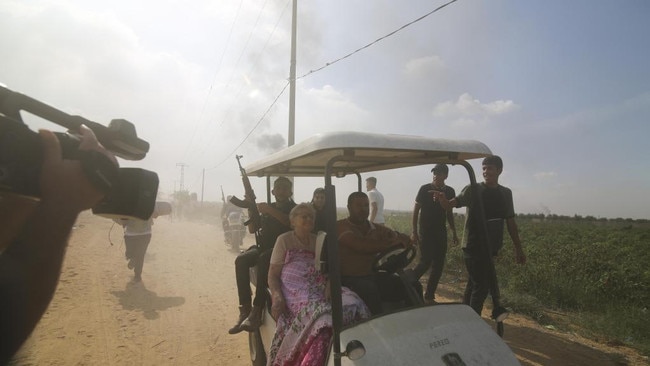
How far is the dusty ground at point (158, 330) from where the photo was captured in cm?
397

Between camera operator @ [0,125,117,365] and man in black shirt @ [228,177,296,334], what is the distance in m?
2.74

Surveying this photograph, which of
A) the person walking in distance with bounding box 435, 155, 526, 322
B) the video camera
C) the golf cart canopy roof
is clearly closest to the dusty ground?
the person walking in distance with bounding box 435, 155, 526, 322

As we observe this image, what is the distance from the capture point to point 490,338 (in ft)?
7.00

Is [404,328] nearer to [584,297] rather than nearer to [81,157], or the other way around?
[81,157]

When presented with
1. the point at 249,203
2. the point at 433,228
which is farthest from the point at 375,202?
the point at 249,203

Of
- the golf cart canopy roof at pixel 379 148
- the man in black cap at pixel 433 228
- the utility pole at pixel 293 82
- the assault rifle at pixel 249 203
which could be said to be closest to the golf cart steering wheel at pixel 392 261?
the golf cart canopy roof at pixel 379 148

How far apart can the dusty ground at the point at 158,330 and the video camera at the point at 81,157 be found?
3208 mm

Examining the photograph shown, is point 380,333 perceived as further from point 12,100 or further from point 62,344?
point 62,344

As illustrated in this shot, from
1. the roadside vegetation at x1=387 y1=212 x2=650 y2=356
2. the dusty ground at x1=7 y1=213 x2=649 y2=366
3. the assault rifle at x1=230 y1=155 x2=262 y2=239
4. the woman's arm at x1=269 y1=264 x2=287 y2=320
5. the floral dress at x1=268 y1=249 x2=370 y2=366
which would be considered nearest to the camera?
the floral dress at x1=268 y1=249 x2=370 y2=366

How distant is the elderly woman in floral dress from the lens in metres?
2.24

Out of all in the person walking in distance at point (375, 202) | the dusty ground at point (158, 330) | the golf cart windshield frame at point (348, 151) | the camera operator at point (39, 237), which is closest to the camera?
the camera operator at point (39, 237)

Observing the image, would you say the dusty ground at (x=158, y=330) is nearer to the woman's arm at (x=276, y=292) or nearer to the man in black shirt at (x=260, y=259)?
the man in black shirt at (x=260, y=259)

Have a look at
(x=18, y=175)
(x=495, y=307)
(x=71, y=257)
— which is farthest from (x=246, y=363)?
(x=71, y=257)

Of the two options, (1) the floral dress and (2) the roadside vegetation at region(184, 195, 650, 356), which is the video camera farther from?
(2) the roadside vegetation at region(184, 195, 650, 356)
